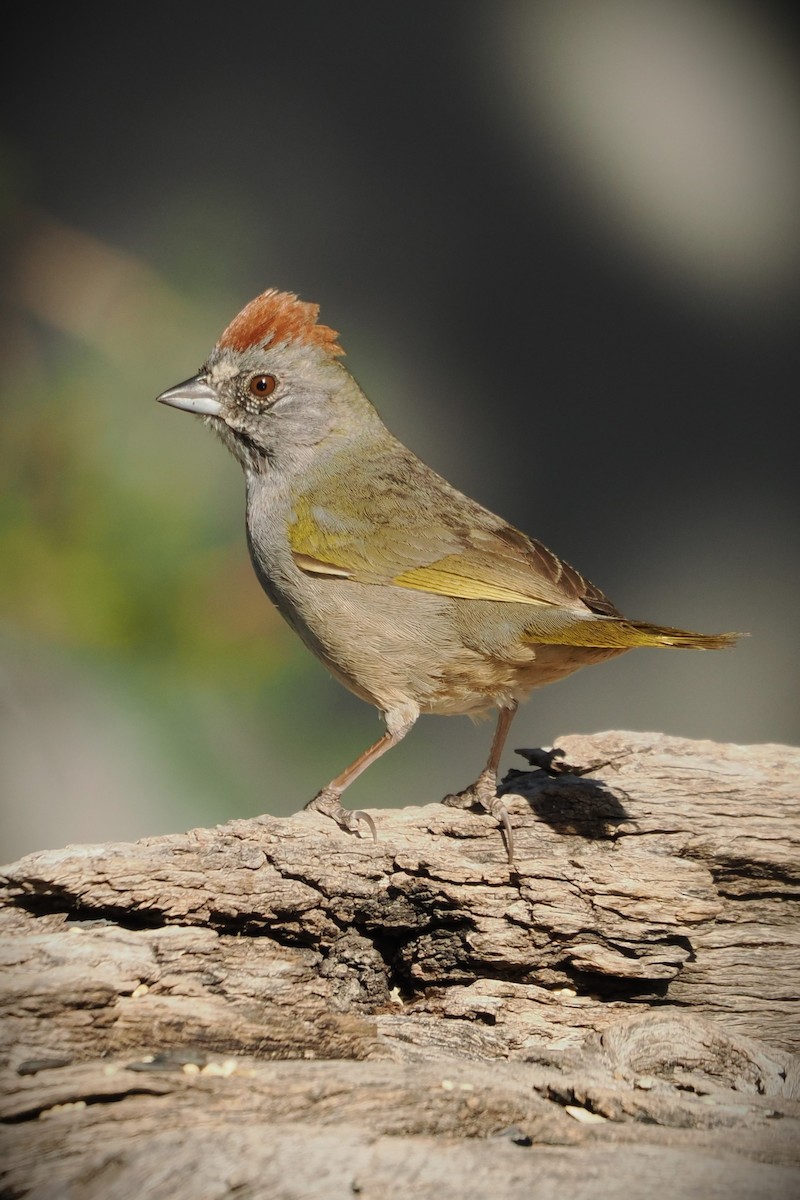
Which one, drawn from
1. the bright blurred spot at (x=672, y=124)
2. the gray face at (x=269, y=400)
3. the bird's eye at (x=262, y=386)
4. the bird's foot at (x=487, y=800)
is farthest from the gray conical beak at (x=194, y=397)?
the bright blurred spot at (x=672, y=124)

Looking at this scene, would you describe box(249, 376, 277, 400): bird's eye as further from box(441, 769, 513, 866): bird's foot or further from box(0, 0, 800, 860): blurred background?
box(441, 769, 513, 866): bird's foot

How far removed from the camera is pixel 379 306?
492 cm

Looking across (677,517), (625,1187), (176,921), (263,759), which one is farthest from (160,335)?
(625,1187)

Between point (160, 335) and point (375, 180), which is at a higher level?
point (375, 180)

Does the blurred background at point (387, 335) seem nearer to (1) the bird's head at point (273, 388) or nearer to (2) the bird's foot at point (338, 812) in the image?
(1) the bird's head at point (273, 388)

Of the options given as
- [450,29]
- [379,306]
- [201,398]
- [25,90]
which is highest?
[450,29]

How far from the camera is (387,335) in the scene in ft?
16.1

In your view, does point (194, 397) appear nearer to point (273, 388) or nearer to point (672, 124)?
point (273, 388)

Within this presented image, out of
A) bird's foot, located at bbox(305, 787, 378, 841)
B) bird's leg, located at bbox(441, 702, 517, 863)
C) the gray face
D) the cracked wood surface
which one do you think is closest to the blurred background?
the gray face

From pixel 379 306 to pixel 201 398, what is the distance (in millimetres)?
1406

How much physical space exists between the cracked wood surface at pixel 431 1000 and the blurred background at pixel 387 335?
4.62 feet

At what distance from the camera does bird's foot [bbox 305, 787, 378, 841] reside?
10.5ft

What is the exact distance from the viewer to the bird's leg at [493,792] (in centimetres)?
330

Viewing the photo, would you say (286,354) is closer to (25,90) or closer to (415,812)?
(415,812)
